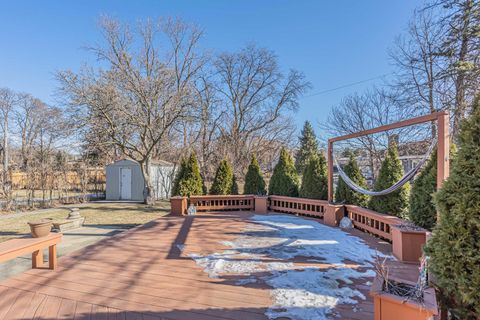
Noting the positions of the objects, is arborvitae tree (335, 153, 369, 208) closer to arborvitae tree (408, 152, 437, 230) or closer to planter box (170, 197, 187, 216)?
arborvitae tree (408, 152, 437, 230)

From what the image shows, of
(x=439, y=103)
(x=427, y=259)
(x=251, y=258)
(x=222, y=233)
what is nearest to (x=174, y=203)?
(x=222, y=233)

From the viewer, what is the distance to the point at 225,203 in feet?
26.1

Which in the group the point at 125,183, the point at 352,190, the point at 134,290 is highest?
the point at 352,190

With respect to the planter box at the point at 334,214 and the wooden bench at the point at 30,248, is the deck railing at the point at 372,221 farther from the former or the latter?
the wooden bench at the point at 30,248

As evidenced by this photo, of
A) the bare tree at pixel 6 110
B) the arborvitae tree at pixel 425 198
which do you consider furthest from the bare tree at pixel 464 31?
the bare tree at pixel 6 110

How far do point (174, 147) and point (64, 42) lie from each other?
841 cm

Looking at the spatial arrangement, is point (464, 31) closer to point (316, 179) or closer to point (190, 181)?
point (316, 179)

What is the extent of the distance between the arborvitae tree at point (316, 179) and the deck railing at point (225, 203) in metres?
1.79

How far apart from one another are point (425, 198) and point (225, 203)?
5342mm

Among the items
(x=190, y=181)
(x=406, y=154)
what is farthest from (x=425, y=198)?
(x=406, y=154)

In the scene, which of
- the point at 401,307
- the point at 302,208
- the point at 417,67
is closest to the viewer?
the point at 401,307

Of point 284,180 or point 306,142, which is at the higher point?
point 306,142

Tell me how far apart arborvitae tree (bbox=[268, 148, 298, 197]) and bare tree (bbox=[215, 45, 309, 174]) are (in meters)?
11.1

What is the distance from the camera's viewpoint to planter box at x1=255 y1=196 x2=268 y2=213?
7.61 metres
